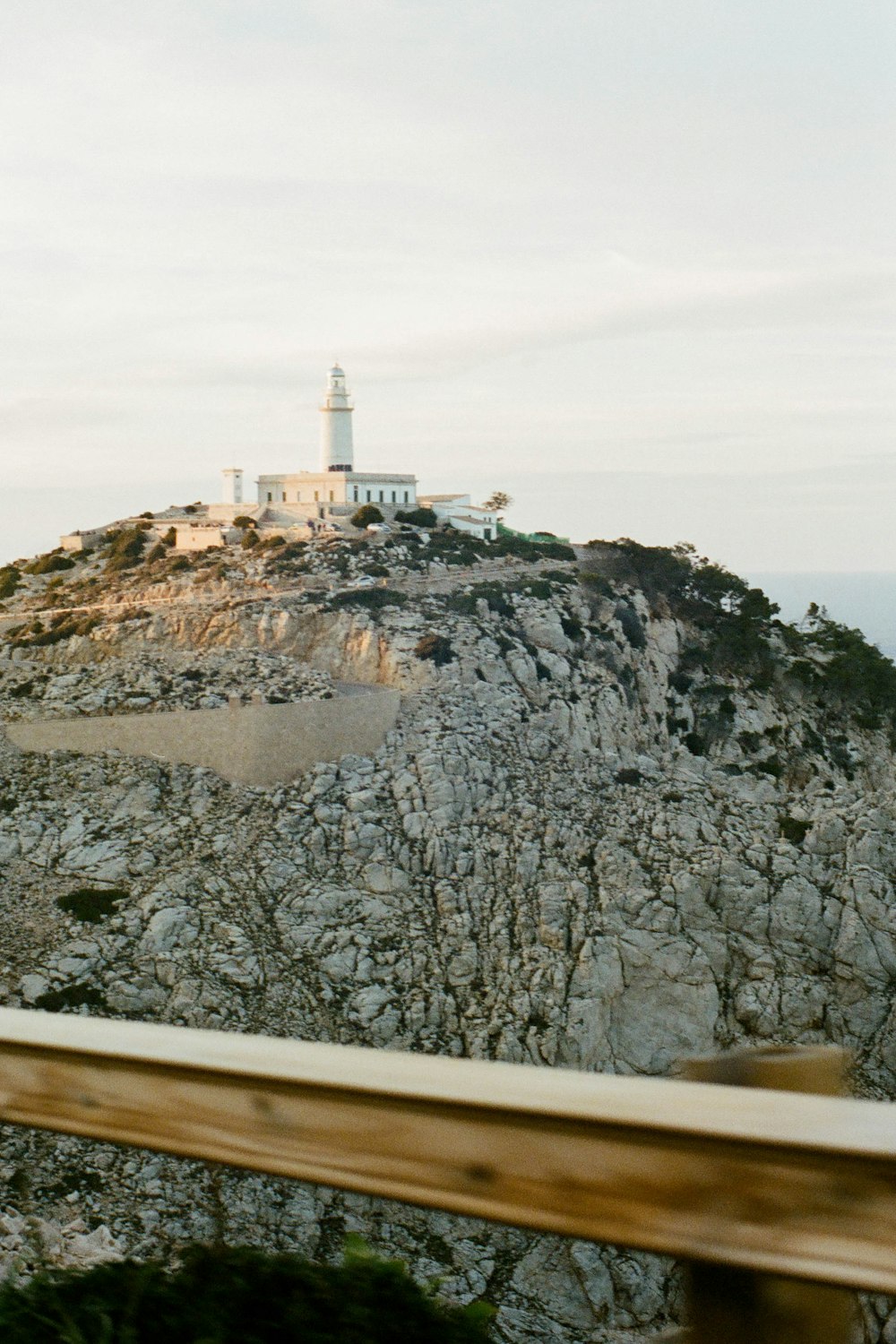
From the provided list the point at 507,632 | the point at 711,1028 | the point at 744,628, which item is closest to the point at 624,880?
the point at 711,1028

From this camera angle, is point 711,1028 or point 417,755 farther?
point 417,755

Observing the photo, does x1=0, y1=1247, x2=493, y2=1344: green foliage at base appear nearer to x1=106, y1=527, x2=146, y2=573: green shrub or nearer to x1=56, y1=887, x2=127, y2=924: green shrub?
x1=56, y1=887, x2=127, y2=924: green shrub

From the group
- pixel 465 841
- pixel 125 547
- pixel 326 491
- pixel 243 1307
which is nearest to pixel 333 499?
pixel 326 491

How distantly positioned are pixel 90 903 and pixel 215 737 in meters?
5.93

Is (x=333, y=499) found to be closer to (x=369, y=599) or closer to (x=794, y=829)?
(x=369, y=599)

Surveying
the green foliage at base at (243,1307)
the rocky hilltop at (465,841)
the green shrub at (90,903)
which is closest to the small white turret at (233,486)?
the rocky hilltop at (465,841)

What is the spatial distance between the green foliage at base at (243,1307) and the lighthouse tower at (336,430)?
52.8 m

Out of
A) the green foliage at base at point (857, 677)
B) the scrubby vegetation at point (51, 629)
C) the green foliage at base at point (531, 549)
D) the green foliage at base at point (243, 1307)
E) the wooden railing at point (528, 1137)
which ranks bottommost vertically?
the green foliage at base at point (857, 677)

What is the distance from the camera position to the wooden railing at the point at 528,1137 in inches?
58.1

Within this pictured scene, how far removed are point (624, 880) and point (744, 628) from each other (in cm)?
1743

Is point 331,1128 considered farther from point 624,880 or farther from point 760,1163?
point 624,880

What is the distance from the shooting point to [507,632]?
3569 cm

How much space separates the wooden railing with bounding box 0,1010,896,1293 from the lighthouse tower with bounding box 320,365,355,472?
174 feet

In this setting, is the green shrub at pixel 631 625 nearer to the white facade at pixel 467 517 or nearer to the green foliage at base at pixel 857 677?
the green foliage at base at pixel 857 677
